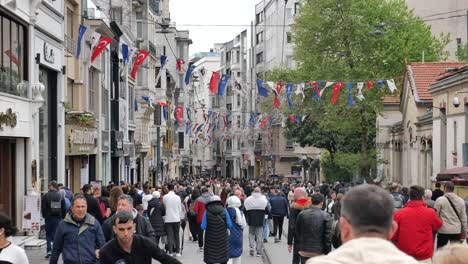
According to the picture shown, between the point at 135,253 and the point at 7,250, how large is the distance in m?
1.14

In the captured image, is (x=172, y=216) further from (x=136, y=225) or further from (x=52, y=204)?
(x=136, y=225)

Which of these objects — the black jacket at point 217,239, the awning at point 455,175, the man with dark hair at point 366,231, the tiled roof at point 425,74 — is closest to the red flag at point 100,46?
the awning at point 455,175

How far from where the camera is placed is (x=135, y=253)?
8859mm

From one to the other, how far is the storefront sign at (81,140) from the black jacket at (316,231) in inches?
829

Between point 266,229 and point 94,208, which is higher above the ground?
point 94,208

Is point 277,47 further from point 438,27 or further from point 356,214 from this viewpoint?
point 356,214

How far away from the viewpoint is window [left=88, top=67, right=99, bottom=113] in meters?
40.8

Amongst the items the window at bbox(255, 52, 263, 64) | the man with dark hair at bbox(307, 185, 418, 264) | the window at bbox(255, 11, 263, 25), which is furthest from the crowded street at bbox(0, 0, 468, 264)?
the window at bbox(255, 11, 263, 25)

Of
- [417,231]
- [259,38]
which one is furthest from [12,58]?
[259,38]

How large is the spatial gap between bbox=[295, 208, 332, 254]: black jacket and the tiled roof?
2899cm

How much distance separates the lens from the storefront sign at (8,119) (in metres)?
23.8

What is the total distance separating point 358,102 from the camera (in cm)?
4922

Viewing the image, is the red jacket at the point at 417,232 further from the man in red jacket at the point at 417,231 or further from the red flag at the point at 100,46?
the red flag at the point at 100,46

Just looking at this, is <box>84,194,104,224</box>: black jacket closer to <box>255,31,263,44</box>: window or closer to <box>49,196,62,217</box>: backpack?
<box>49,196,62,217</box>: backpack
